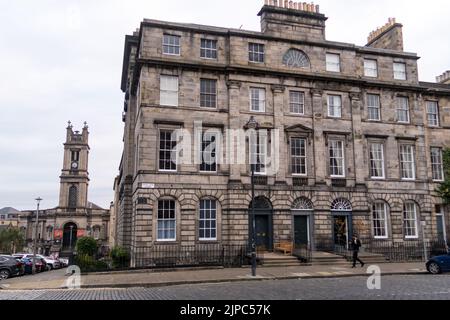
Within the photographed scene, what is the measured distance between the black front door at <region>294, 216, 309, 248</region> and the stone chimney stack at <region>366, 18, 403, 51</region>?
16.4m

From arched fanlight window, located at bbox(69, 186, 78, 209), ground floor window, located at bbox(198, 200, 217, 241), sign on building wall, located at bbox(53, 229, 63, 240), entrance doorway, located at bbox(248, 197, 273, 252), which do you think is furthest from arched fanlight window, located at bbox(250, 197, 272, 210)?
sign on building wall, located at bbox(53, 229, 63, 240)

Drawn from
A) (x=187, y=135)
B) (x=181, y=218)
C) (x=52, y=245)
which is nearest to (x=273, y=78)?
(x=187, y=135)

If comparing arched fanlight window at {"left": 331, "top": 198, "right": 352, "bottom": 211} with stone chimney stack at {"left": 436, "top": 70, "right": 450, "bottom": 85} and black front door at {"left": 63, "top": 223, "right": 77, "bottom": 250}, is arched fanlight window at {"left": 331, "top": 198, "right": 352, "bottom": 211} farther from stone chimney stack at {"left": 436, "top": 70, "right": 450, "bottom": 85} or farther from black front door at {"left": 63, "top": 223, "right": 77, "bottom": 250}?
black front door at {"left": 63, "top": 223, "right": 77, "bottom": 250}

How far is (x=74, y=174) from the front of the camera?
87.1 metres

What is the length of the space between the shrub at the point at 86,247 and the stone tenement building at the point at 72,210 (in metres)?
62.2

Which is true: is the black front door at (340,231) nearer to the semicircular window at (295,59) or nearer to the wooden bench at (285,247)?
the wooden bench at (285,247)

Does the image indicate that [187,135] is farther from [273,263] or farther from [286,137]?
[273,263]

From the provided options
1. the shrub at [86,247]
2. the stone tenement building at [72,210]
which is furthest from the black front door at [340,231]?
the stone tenement building at [72,210]

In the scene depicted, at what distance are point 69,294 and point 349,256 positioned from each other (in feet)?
55.9

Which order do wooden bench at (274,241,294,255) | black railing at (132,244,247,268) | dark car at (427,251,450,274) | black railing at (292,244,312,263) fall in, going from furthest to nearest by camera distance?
wooden bench at (274,241,294,255), black railing at (292,244,312,263), black railing at (132,244,247,268), dark car at (427,251,450,274)

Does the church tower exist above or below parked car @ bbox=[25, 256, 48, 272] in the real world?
above

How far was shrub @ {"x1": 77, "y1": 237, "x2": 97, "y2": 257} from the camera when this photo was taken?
88.1 feet

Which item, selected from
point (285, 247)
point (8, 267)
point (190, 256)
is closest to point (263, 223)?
point (285, 247)

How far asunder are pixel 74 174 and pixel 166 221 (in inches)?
2701
